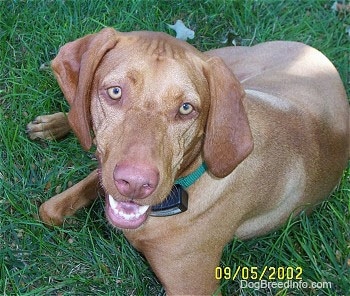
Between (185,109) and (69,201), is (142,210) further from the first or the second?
(69,201)

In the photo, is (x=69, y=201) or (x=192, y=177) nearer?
(x=192, y=177)

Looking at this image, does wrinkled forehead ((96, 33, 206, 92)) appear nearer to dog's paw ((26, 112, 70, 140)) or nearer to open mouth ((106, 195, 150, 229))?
open mouth ((106, 195, 150, 229))

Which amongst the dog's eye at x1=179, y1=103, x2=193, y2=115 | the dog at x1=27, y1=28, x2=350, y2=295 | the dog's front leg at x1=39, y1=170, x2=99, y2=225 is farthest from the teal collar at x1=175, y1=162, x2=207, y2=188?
the dog's front leg at x1=39, y1=170, x2=99, y2=225

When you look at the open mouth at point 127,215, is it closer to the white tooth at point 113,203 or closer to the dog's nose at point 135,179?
the white tooth at point 113,203

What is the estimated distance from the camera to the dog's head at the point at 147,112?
311 cm

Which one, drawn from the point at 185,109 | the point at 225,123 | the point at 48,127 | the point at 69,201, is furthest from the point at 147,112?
the point at 48,127

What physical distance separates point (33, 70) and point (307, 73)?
195 cm

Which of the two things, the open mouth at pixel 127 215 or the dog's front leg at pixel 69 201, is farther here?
the dog's front leg at pixel 69 201

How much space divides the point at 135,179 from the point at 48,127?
1.83 m

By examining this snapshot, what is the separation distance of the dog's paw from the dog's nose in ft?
5.52

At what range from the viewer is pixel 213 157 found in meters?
3.49

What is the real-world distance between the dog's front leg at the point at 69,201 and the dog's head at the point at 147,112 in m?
0.75

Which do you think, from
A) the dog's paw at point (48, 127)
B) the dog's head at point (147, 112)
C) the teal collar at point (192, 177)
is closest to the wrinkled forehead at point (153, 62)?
the dog's head at point (147, 112)

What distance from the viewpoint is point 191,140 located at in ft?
11.1
